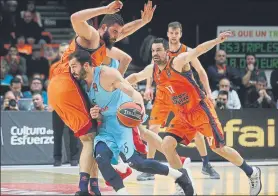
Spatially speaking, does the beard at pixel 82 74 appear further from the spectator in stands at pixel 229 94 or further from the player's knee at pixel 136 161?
the spectator in stands at pixel 229 94

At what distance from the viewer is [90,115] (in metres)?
10.2

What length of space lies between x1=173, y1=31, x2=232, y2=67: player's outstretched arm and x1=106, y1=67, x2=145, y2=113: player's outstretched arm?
5.13ft

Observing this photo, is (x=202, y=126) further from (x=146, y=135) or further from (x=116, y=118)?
(x=116, y=118)

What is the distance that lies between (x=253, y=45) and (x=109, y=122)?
417 inches

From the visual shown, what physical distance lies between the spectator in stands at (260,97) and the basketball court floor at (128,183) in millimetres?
2314

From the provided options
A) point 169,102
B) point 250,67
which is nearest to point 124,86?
point 169,102

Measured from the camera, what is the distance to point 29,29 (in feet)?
64.9

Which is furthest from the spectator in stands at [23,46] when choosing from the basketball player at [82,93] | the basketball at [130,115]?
the basketball at [130,115]

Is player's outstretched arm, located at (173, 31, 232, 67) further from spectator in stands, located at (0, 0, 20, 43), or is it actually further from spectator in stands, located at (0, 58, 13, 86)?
spectator in stands, located at (0, 0, 20, 43)

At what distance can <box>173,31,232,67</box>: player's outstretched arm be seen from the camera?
1073 cm

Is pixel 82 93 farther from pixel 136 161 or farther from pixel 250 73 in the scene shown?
pixel 250 73

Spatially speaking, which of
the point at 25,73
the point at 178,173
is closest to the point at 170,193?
the point at 178,173

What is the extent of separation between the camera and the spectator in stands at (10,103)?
51.8ft

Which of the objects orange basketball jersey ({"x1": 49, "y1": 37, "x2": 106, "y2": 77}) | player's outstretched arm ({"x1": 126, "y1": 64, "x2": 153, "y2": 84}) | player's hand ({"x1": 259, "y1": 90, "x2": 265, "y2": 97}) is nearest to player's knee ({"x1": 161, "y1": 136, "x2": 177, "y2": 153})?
player's outstretched arm ({"x1": 126, "y1": 64, "x2": 153, "y2": 84})
